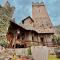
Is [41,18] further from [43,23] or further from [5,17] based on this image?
[5,17]

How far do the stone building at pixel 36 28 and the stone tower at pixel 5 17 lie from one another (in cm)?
122

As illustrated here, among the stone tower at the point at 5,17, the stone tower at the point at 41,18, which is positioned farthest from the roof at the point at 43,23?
the stone tower at the point at 5,17

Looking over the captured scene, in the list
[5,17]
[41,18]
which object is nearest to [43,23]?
[41,18]

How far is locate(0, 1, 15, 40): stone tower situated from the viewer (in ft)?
123

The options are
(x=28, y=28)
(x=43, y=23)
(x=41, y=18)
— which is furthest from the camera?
(x=41, y=18)

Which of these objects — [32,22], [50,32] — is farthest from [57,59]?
[32,22]

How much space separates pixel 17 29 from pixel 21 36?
12.3ft

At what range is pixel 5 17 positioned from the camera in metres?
40.9

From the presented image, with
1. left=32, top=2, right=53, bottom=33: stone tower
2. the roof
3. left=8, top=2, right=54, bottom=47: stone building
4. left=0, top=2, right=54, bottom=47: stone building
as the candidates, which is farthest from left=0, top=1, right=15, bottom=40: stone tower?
left=32, top=2, right=53, bottom=33: stone tower

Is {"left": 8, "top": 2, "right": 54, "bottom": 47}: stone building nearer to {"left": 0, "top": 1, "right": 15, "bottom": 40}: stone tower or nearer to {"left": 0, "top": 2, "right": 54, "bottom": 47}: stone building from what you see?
{"left": 0, "top": 2, "right": 54, "bottom": 47}: stone building

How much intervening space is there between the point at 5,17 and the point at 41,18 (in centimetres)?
2048

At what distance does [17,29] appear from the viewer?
3941 centimetres

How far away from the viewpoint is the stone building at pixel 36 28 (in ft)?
130

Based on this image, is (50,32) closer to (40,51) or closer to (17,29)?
(17,29)
